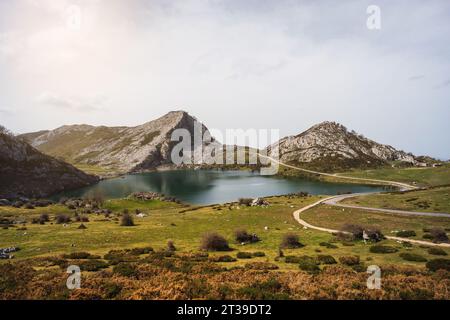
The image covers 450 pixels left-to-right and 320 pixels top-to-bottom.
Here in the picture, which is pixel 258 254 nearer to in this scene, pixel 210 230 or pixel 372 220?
pixel 210 230

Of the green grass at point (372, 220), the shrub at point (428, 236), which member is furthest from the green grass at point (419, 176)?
the shrub at point (428, 236)

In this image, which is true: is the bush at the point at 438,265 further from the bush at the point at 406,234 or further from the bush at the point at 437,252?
the bush at the point at 406,234

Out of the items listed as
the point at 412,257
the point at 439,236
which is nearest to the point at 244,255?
the point at 412,257

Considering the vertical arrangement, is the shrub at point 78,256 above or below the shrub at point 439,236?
above

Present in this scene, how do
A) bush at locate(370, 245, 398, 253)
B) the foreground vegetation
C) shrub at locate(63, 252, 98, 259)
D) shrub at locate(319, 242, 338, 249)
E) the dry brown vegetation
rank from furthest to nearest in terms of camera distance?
shrub at locate(319, 242, 338, 249) < bush at locate(370, 245, 398, 253) < shrub at locate(63, 252, 98, 259) < the foreground vegetation < the dry brown vegetation

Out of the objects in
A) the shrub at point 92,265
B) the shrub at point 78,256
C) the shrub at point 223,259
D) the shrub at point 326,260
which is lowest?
the shrub at point 223,259

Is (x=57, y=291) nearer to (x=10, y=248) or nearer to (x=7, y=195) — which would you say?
(x=10, y=248)

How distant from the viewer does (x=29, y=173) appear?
5797 inches

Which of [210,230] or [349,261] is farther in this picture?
[210,230]

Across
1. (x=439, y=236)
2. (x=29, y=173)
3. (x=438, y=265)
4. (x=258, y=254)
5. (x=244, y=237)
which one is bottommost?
(x=244, y=237)

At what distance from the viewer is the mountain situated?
440 ft

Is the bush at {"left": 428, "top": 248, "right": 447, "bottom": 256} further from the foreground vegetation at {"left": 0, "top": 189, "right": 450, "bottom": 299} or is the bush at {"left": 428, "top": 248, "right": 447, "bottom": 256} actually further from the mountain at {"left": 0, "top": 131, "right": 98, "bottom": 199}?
the mountain at {"left": 0, "top": 131, "right": 98, "bottom": 199}

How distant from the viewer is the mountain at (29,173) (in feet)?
440

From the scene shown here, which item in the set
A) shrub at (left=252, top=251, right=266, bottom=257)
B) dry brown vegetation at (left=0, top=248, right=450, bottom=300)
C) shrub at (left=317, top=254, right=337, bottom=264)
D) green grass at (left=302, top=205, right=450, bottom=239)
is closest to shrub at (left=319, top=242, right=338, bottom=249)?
shrub at (left=317, top=254, right=337, bottom=264)
